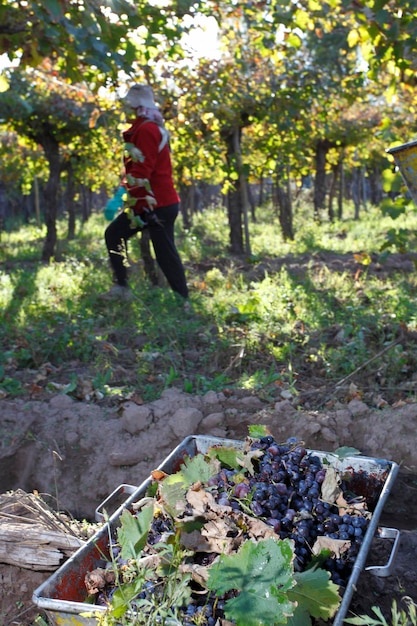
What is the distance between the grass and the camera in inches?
170

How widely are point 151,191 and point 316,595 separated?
14.7ft

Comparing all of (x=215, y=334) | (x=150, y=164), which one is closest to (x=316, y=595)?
(x=215, y=334)

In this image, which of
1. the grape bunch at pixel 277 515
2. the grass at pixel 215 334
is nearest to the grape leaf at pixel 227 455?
the grape bunch at pixel 277 515

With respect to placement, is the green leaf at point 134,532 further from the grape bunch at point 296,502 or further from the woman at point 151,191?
the woman at point 151,191

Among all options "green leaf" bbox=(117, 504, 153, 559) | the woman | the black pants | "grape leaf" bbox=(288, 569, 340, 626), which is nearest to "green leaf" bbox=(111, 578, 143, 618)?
"green leaf" bbox=(117, 504, 153, 559)

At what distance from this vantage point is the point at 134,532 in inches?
74.3

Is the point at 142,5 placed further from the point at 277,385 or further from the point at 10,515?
the point at 10,515

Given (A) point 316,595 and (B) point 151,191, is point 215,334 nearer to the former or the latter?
(B) point 151,191

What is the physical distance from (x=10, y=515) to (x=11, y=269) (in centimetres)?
867

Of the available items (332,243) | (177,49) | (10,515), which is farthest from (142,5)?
(332,243)

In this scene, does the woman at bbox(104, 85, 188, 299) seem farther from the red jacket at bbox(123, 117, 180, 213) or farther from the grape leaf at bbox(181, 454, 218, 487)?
the grape leaf at bbox(181, 454, 218, 487)

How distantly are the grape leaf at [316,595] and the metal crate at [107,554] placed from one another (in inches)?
1.3

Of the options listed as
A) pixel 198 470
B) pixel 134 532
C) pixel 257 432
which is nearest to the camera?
pixel 134 532

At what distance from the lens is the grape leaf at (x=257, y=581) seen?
1.52 m
